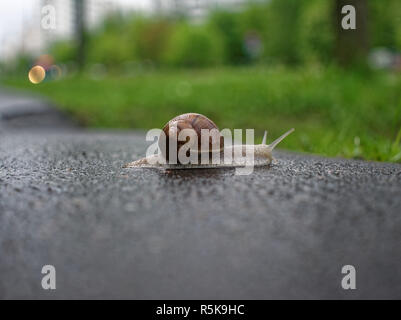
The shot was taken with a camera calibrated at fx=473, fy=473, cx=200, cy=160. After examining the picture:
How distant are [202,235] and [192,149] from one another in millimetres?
1083

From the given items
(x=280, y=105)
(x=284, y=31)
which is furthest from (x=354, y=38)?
(x=284, y=31)

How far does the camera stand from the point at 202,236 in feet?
4.91

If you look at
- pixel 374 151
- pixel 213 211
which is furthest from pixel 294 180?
pixel 374 151

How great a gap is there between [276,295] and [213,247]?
26 cm

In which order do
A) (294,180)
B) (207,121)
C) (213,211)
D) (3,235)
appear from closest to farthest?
(3,235)
(213,211)
(294,180)
(207,121)

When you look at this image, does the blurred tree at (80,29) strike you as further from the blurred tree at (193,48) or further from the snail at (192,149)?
the blurred tree at (193,48)

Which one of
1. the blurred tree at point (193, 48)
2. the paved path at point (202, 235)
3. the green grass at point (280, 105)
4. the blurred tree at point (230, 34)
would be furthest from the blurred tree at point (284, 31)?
the paved path at point (202, 235)

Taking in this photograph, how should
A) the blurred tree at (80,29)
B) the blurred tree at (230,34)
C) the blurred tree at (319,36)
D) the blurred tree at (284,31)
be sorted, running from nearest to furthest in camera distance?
the blurred tree at (319,36), the blurred tree at (80,29), the blurred tree at (284,31), the blurred tree at (230,34)

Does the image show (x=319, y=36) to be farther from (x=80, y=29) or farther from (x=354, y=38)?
(x=80, y=29)

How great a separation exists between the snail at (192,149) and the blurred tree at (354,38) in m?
6.08

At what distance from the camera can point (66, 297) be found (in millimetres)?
1262

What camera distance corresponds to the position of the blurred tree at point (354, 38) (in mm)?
7977

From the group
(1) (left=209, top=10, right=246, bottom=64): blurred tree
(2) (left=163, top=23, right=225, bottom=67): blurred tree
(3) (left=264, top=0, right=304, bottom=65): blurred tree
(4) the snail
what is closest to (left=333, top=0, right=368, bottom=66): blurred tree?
(4) the snail
